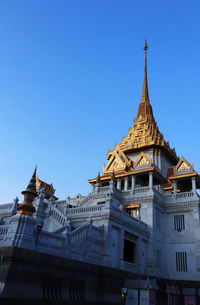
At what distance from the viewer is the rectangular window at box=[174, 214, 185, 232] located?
99.7 feet

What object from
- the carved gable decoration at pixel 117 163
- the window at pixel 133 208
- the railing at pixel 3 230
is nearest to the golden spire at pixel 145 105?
the carved gable decoration at pixel 117 163

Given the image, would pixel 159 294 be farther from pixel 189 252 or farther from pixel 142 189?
pixel 142 189

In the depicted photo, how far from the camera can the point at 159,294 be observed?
79.4ft

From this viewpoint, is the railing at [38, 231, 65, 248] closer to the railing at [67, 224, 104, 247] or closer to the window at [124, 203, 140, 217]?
the railing at [67, 224, 104, 247]

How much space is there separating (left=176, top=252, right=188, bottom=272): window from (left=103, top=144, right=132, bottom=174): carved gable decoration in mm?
13334

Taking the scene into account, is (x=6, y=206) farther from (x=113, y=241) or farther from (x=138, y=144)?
(x=138, y=144)

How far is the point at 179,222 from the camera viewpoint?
1214 inches

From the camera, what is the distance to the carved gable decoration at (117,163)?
1519 inches

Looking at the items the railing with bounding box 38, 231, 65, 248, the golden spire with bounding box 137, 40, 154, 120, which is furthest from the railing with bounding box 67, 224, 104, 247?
the golden spire with bounding box 137, 40, 154, 120

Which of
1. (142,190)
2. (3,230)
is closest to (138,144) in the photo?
(142,190)

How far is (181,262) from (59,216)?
14.0m

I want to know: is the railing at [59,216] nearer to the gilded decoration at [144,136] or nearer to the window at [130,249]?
the window at [130,249]

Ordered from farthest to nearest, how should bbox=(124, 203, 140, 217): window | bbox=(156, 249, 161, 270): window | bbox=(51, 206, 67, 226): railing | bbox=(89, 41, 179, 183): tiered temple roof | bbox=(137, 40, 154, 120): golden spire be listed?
bbox=(137, 40, 154, 120): golden spire < bbox=(89, 41, 179, 183): tiered temple roof < bbox=(124, 203, 140, 217): window < bbox=(156, 249, 161, 270): window < bbox=(51, 206, 67, 226): railing

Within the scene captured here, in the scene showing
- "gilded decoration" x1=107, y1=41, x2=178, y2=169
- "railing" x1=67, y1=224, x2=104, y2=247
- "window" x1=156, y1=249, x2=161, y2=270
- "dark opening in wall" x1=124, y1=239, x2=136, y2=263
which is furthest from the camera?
"gilded decoration" x1=107, y1=41, x2=178, y2=169
